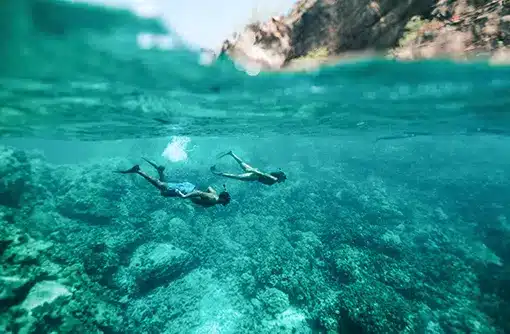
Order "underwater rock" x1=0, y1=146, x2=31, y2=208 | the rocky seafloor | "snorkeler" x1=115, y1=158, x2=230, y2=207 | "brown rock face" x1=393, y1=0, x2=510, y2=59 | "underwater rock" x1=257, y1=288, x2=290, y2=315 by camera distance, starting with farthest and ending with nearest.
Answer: "underwater rock" x1=0, y1=146, x2=31, y2=208, "underwater rock" x1=257, y1=288, x2=290, y2=315, the rocky seafloor, "snorkeler" x1=115, y1=158, x2=230, y2=207, "brown rock face" x1=393, y1=0, x2=510, y2=59

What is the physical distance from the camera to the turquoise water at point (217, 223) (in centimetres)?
919

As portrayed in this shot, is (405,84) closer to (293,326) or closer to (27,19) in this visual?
(293,326)

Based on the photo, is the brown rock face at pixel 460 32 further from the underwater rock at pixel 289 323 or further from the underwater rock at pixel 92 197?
the underwater rock at pixel 92 197

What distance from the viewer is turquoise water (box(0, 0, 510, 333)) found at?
9188mm

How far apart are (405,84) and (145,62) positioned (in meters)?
11.8

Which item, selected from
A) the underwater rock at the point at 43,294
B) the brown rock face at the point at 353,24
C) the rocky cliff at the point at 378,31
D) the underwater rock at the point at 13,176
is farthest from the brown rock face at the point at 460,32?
the underwater rock at the point at 13,176

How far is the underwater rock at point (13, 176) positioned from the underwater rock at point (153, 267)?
799cm

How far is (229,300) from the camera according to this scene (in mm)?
11750

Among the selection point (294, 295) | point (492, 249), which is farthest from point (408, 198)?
point (294, 295)

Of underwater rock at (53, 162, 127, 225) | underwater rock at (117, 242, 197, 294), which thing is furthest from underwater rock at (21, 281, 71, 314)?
underwater rock at (53, 162, 127, 225)

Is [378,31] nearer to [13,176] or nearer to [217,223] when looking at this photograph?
[217,223]

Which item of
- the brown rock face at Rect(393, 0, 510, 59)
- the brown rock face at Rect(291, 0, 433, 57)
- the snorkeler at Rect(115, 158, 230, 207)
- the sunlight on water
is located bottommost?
the sunlight on water

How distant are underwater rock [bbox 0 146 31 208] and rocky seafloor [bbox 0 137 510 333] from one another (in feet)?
0.25

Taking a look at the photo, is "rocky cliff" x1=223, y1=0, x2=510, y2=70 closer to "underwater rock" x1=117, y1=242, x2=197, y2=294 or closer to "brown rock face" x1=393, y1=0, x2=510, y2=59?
"brown rock face" x1=393, y1=0, x2=510, y2=59
